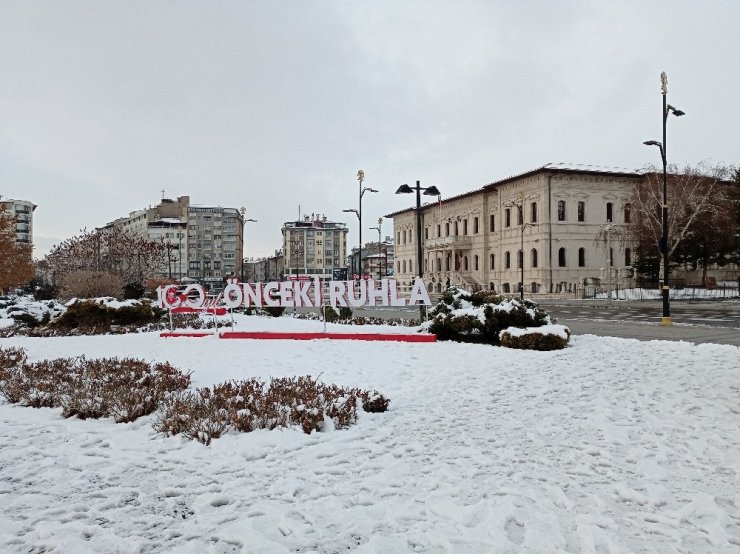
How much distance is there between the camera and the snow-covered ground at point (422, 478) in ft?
11.9

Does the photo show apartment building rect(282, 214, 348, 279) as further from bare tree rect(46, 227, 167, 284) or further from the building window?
the building window

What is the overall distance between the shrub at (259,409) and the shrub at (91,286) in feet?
64.2

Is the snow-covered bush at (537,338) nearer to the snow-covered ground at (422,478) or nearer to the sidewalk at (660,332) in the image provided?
the snow-covered ground at (422,478)

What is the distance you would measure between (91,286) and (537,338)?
70.2 ft

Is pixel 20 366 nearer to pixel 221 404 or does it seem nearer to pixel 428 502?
pixel 221 404

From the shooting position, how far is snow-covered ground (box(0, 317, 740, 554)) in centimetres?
362

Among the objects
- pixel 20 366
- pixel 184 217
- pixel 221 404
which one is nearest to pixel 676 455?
pixel 221 404

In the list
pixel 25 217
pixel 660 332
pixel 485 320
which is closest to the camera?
pixel 485 320

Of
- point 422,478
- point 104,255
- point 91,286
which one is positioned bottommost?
point 422,478

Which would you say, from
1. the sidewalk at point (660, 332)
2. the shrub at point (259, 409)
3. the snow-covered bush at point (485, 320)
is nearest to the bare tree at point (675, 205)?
the sidewalk at point (660, 332)

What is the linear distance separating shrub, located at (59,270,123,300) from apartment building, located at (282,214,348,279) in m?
112

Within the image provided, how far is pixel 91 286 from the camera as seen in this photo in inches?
954

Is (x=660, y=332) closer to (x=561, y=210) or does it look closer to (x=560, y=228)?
(x=560, y=228)

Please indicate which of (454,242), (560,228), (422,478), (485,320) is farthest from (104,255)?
(422,478)
